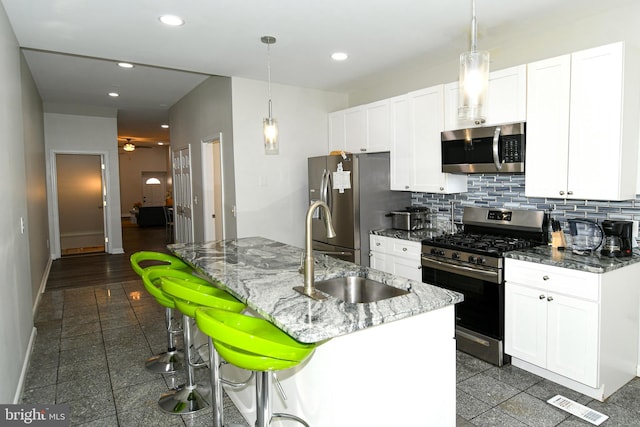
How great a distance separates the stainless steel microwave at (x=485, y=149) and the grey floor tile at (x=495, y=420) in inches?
70.2

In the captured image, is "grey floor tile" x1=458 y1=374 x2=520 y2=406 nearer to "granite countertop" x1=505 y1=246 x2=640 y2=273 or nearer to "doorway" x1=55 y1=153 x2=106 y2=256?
"granite countertop" x1=505 y1=246 x2=640 y2=273

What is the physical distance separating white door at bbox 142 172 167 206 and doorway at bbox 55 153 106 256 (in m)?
5.82

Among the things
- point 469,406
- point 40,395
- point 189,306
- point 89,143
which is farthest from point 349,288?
point 89,143

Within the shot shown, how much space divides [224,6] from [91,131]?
6.36m

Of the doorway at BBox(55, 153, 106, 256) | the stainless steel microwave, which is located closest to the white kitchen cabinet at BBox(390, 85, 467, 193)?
the stainless steel microwave

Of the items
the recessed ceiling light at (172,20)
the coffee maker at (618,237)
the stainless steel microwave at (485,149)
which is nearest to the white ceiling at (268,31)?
the recessed ceiling light at (172,20)

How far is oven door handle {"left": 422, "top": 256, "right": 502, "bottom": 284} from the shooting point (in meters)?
3.11

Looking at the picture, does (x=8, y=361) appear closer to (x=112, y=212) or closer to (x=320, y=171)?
(x=320, y=171)

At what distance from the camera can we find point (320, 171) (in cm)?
478

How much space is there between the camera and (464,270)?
130 inches

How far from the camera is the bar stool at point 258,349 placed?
157 cm

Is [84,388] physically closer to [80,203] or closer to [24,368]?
[24,368]

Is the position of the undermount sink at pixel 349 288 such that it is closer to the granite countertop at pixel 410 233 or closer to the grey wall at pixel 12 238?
the granite countertop at pixel 410 233

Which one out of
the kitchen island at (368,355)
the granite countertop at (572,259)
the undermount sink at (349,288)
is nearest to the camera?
the kitchen island at (368,355)
